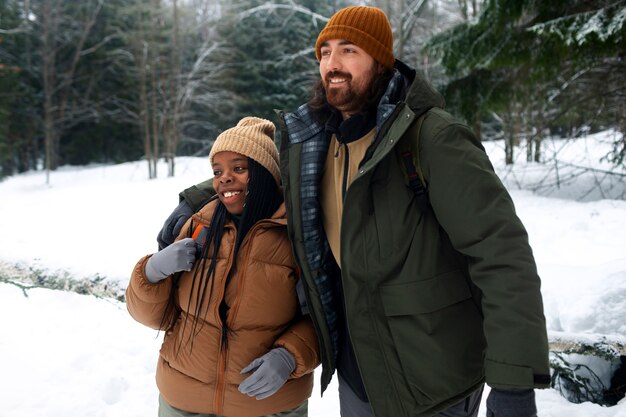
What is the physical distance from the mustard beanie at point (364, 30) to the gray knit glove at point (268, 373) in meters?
1.27

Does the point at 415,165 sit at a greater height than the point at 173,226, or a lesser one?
greater

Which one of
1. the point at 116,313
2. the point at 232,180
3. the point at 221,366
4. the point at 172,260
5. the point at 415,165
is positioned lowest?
the point at 116,313

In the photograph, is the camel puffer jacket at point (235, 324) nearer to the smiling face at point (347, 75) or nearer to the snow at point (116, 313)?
the smiling face at point (347, 75)

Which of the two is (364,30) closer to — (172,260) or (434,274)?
(434,274)

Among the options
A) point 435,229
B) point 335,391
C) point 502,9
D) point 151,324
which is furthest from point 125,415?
point 502,9

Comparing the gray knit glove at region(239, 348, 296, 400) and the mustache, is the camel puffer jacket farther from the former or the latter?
the mustache

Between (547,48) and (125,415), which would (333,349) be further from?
(547,48)

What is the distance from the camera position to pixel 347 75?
1886mm

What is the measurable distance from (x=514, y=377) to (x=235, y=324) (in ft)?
3.55

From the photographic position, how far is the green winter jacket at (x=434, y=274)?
4.67ft

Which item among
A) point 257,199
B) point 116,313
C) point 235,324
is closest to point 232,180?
point 257,199

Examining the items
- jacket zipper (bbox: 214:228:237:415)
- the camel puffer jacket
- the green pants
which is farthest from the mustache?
the green pants

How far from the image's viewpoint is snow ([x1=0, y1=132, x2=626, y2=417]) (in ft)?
11.9

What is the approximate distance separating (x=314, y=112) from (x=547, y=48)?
17.9 feet
